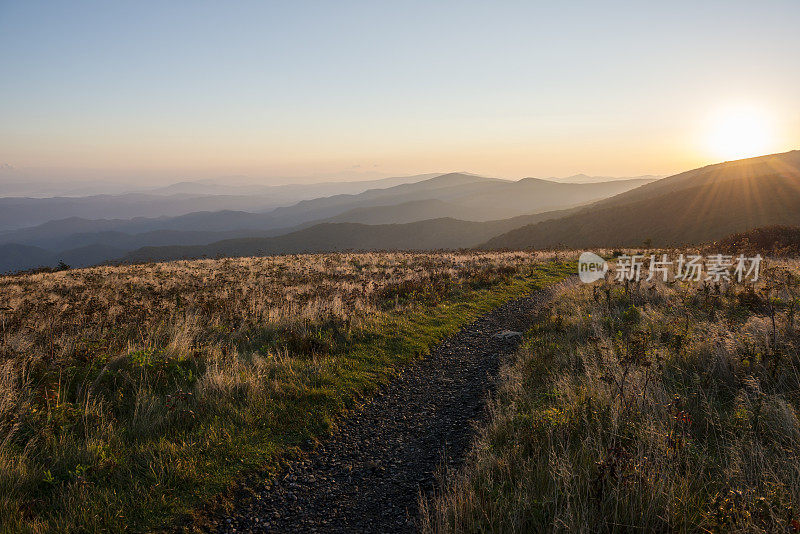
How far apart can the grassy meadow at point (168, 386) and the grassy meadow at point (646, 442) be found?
2.89m

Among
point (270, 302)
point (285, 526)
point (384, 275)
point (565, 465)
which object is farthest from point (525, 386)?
point (384, 275)

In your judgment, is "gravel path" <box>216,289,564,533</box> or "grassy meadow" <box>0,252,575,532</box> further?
"gravel path" <box>216,289,564,533</box>

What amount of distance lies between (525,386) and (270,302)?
8.39 m

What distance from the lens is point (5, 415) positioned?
4844mm

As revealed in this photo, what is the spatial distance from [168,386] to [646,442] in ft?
24.5

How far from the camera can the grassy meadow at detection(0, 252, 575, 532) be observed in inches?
161

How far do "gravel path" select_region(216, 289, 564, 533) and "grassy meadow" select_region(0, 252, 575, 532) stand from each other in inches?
17.5

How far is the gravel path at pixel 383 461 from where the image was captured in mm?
4215

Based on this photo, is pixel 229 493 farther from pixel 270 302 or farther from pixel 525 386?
pixel 270 302
